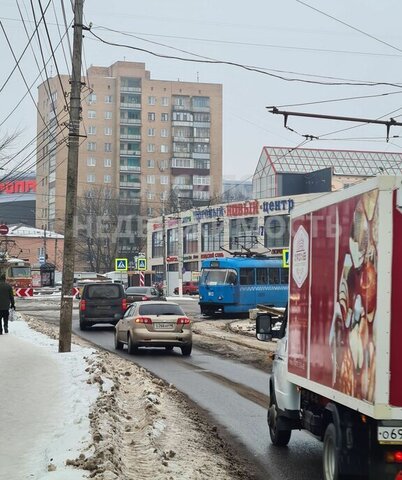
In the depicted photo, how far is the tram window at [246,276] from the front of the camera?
132 feet

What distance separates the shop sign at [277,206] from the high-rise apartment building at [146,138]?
161 ft

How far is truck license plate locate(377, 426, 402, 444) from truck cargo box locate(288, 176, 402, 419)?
0.52 ft

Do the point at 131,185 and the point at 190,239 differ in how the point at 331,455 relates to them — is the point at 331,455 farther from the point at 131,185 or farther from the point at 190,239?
the point at 131,185

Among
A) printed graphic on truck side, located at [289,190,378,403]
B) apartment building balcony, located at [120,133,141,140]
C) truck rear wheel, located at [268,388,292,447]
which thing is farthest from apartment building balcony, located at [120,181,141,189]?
printed graphic on truck side, located at [289,190,378,403]

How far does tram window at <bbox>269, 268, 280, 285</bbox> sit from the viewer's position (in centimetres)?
4097

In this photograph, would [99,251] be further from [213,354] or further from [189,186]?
[213,354]

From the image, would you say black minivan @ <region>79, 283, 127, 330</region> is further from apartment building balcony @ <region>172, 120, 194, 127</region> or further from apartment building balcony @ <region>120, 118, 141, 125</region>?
apartment building balcony @ <region>172, 120, 194, 127</region>

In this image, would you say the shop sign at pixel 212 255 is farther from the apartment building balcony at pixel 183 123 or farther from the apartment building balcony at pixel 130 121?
the apartment building balcony at pixel 183 123

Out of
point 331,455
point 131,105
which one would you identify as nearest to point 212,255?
point 131,105

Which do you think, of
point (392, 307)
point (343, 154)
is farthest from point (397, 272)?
point (343, 154)

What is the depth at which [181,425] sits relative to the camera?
1010 centimetres

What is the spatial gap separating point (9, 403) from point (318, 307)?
5517 mm

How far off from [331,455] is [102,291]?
24729mm

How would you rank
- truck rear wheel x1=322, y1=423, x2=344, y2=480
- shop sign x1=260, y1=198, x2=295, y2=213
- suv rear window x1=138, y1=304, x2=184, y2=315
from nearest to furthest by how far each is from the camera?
truck rear wheel x1=322, y1=423, x2=344, y2=480 → suv rear window x1=138, y1=304, x2=184, y2=315 → shop sign x1=260, y1=198, x2=295, y2=213
